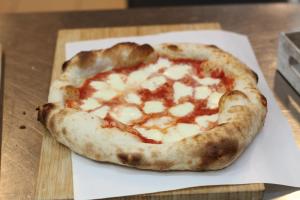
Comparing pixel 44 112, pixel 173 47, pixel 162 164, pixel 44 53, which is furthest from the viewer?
pixel 44 53

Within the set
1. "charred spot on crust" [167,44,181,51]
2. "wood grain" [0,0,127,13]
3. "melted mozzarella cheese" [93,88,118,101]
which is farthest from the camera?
"wood grain" [0,0,127,13]

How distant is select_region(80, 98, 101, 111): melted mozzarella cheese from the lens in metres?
1.09

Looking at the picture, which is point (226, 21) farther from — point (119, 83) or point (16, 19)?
point (16, 19)

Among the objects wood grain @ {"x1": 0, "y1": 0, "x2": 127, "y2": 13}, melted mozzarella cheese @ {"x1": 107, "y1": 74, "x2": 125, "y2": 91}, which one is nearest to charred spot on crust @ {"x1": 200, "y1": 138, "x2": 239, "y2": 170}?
melted mozzarella cheese @ {"x1": 107, "y1": 74, "x2": 125, "y2": 91}

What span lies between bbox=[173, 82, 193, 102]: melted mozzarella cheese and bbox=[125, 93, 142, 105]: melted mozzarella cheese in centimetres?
8

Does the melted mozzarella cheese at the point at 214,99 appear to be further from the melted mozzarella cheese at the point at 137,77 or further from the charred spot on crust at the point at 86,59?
the charred spot on crust at the point at 86,59

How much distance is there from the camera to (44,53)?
4.55ft

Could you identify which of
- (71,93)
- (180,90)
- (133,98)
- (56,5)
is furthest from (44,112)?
(56,5)

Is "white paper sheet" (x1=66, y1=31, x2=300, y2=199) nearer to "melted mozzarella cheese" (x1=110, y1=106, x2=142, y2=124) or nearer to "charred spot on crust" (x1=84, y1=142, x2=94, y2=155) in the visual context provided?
"charred spot on crust" (x1=84, y1=142, x2=94, y2=155)

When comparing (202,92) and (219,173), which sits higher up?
(202,92)

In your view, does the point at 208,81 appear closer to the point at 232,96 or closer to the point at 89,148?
the point at 232,96

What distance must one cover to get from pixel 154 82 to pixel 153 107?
0.34ft

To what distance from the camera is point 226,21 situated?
152cm

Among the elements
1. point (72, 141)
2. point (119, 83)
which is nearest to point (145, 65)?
point (119, 83)
